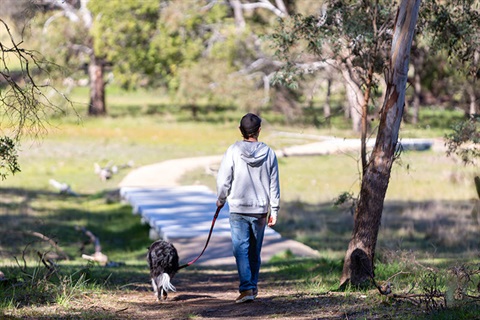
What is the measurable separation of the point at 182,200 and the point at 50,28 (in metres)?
29.3

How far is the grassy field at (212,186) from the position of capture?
358 inches

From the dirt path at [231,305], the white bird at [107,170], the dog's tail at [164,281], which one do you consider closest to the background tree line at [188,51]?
the white bird at [107,170]

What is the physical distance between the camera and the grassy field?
9102 mm

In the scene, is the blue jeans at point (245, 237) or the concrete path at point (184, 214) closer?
the blue jeans at point (245, 237)

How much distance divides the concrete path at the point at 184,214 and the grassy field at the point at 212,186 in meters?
0.46

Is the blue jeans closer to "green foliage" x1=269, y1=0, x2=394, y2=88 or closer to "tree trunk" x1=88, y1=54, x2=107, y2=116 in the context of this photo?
"green foliage" x1=269, y1=0, x2=394, y2=88

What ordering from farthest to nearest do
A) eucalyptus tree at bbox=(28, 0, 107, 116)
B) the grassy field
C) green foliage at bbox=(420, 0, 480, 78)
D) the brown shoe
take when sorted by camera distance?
1. eucalyptus tree at bbox=(28, 0, 107, 116)
2. green foliage at bbox=(420, 0, 480, 78)
3. the grassy field
4. the brown shoe

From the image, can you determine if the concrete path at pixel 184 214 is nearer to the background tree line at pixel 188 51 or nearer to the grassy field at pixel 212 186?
the grassy field at pixel 212 186

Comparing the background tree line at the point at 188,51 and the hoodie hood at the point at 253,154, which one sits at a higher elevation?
the background tree line at the point at 188,51

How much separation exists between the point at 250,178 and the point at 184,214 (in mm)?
9979

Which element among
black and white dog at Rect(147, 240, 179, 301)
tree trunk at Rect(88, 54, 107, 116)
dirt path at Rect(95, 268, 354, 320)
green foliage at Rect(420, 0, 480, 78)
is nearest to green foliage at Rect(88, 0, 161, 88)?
tree trunk at Rect(88, 54, 107, 116)

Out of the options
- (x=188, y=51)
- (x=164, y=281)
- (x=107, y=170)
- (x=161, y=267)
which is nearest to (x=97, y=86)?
(x=188, y=51)

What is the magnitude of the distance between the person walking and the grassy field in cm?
111

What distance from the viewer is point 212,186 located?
2494cm
